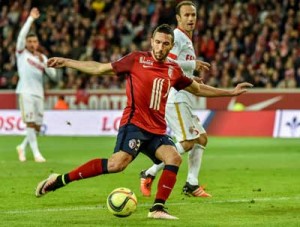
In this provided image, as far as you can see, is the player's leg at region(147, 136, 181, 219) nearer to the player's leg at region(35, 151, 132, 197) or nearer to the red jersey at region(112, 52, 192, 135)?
the red jersey at region(112, 52, 192, 135)

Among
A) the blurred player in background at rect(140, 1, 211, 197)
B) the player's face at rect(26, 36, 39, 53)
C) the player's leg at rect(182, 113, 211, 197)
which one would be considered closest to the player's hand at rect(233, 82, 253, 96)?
the blurred player in background at rect(140, 1, 211, 197)

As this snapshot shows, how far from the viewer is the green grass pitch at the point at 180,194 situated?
960 cm

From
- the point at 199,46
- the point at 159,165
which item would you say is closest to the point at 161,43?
the point at 159,165

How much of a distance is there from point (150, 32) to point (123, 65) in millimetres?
22253

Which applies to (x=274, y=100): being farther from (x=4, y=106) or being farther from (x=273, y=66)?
(x=4, y=106)

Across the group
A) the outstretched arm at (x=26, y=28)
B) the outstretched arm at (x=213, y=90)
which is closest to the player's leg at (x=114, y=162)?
the outstretched arm at (x=213, y=90)

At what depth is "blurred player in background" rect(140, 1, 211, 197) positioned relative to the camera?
11953mm

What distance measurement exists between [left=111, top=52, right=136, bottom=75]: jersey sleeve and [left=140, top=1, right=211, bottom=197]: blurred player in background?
72.9 inches

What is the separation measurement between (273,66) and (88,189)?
17198mm

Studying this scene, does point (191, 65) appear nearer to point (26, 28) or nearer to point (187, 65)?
point (187, 65)

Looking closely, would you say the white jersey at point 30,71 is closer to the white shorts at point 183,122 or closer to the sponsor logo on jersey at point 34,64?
the sponsor logo on jersey at point 34,64

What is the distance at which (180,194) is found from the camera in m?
12.2

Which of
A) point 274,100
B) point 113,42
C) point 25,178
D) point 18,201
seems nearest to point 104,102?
point 113,42

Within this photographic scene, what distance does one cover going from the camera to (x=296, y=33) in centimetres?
2969
